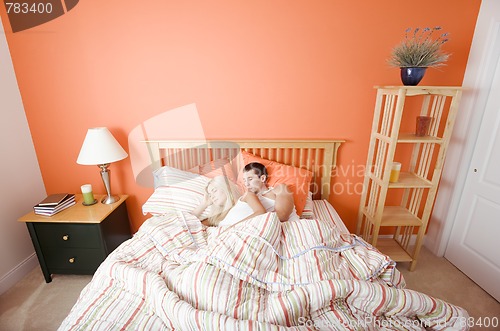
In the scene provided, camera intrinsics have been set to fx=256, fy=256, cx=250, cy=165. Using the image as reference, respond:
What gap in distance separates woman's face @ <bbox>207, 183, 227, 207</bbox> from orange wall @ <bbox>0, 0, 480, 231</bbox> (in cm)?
52

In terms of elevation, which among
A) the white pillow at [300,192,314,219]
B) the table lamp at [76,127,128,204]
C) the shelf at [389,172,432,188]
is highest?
the table lamp at [76,127,128,204]

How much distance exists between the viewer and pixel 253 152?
88.7 inches

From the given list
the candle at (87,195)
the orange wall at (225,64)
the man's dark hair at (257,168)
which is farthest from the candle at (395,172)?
the candle at (87,195)

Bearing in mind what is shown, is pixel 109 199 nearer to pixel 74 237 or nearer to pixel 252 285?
pixel 74 237

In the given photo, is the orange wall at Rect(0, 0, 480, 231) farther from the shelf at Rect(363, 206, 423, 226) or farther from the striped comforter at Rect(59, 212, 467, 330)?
the striped comforter at Rect(59, 212, 467, 330)

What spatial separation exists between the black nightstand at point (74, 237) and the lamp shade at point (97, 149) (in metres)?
0.42

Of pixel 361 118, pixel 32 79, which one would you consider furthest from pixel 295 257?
pixel 32 79

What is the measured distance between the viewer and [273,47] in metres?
2.02

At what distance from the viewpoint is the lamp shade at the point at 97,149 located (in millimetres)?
1914

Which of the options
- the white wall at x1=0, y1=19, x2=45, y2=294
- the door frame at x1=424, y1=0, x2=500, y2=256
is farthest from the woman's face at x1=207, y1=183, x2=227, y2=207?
the door frame at x1=424, y1=0, x2=500, y2=256

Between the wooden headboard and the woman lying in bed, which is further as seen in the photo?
the wooden headboard

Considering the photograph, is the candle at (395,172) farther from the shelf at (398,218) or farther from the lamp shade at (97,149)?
the lamp shade at (97,149)

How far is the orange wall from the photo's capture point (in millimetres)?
1948

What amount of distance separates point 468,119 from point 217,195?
2.09 metres
